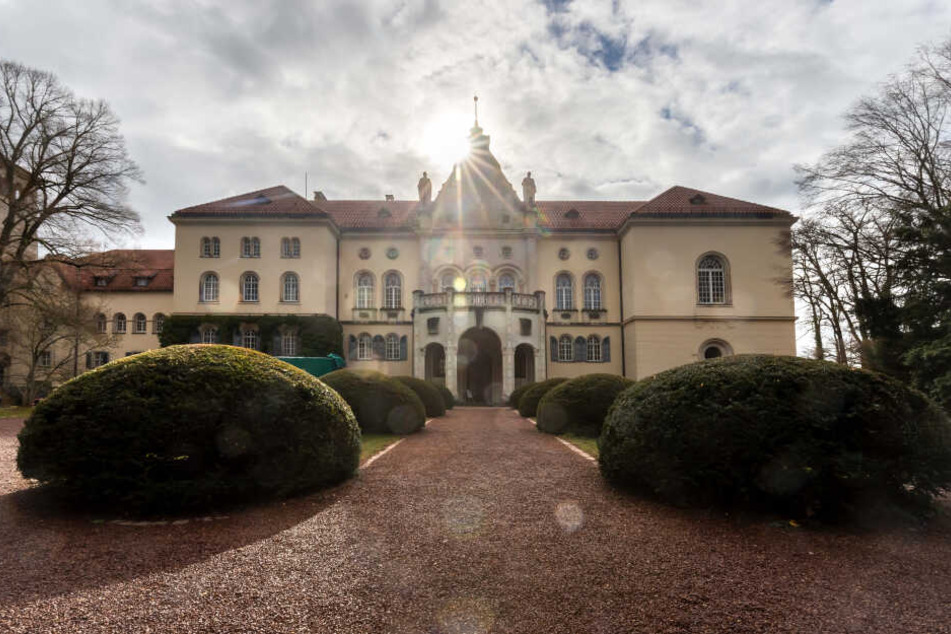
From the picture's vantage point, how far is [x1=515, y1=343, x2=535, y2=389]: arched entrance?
31.3 m

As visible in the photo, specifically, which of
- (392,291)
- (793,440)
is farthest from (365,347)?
(793,440)

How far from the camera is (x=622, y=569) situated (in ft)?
14.9

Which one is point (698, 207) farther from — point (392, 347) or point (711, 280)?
point (392, 347)

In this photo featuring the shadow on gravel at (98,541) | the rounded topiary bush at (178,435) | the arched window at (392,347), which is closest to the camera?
the shadow on gravel at (98,541)

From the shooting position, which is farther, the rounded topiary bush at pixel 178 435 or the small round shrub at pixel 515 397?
the small round shrub at pixel 515 397

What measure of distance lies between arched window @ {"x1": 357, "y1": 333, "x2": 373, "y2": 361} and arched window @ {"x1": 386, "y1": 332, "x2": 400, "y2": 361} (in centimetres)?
113

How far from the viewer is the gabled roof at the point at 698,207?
32.9 m

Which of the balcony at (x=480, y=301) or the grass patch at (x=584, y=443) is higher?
the balcony at (x=480, y=301)

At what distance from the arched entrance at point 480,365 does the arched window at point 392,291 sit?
18.0ft

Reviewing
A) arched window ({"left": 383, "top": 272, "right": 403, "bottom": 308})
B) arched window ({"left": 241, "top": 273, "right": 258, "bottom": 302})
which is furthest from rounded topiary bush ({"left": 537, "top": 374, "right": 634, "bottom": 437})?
arched window ({"left": 241, "top": 273, "right": 258, "bottom": 302})

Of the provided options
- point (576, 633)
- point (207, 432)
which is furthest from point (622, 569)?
point (207, 432)

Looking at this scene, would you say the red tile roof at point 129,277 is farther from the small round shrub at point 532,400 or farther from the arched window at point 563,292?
the small round shrub at point 532,400

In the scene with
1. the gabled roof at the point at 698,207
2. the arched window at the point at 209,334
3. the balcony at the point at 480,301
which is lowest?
the arched window at the point at 209,334

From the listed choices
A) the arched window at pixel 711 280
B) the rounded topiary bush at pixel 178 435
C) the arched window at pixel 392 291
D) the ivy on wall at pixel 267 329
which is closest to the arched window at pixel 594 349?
the arched window at pixel 711 280
